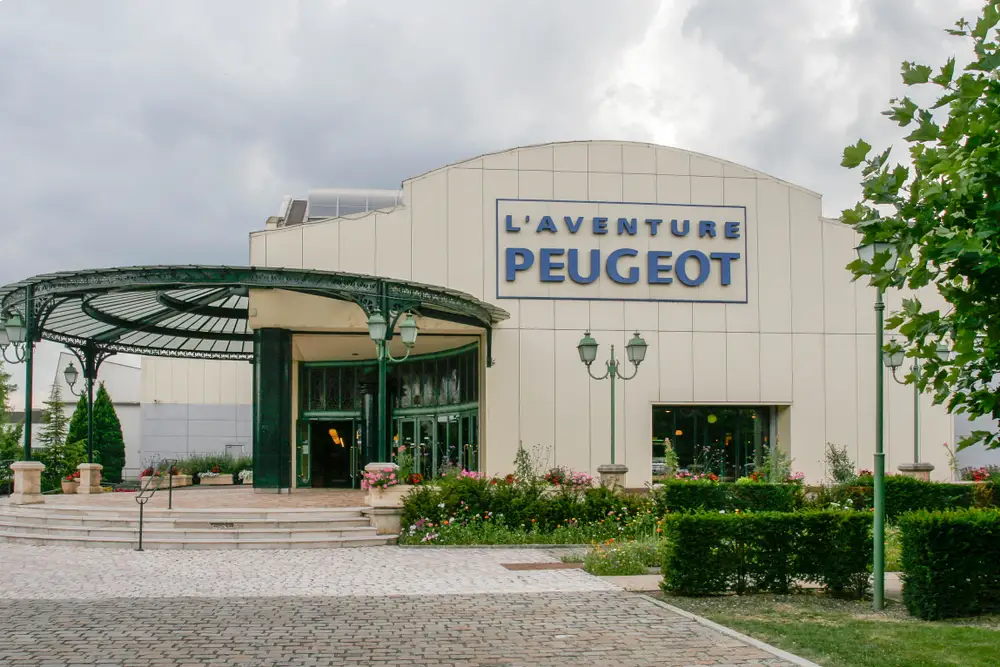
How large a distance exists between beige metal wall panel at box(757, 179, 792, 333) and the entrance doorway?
40.1ft

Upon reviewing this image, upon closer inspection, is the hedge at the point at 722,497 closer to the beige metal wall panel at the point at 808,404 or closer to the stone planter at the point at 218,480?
the beige metal wall panel at the point at 808,404

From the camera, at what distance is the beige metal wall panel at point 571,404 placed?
23984 millimetres

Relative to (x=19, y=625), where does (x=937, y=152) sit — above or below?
above

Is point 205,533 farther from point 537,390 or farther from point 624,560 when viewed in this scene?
point 537,390

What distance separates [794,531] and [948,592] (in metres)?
1.87

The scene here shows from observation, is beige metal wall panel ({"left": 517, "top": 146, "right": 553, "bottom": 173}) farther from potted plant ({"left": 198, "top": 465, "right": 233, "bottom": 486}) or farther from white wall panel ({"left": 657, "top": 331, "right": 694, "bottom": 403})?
potted plant ({"left": 198, "top": 465, "right": 233, "bottom": 486})

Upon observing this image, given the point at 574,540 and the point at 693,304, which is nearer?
the point at 574,540

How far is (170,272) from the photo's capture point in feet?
60.6

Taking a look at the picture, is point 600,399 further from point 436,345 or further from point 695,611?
point 695,611

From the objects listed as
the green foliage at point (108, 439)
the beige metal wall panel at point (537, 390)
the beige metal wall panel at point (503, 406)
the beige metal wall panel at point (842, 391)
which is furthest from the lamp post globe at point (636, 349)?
the green foliage at point (108, 439)

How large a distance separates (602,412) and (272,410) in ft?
26.4

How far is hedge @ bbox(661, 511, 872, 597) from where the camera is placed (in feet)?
37.5

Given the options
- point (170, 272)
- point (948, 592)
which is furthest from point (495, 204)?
point (948, 592)

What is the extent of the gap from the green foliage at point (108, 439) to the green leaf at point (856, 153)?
1318 inches
